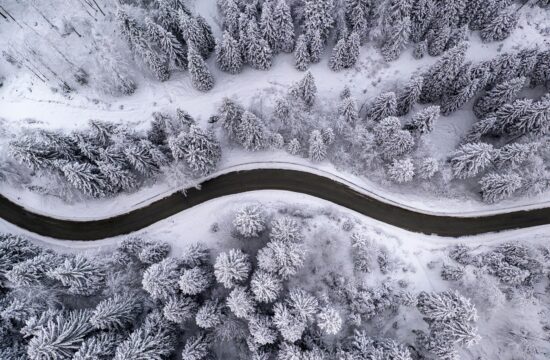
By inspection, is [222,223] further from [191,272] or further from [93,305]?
[93,305]

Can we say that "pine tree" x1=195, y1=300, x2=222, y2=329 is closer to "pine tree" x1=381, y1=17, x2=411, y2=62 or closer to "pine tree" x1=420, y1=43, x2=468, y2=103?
"pine tree" x1=420, y1=43, x2=468, y2=103

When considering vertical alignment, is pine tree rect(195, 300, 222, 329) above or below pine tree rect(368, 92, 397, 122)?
below

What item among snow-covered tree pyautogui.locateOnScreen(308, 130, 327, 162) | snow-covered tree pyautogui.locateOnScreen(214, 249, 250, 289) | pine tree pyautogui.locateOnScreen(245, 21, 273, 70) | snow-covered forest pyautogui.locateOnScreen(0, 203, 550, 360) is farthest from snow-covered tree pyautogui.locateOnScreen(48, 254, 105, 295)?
pine tree pyautogui.locateOnScreen(245, 21, 273, 70)

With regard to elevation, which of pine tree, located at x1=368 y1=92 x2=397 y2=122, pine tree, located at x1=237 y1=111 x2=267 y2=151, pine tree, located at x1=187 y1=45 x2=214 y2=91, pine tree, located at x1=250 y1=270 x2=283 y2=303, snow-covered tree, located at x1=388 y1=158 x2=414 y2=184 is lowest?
pine tree, located at x1=250 y1=270 x2=283 y2=303

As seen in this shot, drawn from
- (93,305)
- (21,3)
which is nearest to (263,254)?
(93,305)

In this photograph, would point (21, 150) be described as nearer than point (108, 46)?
Yes

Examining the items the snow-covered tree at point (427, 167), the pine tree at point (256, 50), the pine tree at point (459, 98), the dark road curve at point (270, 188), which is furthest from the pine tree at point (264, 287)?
the pine tree at point (459, 98)
